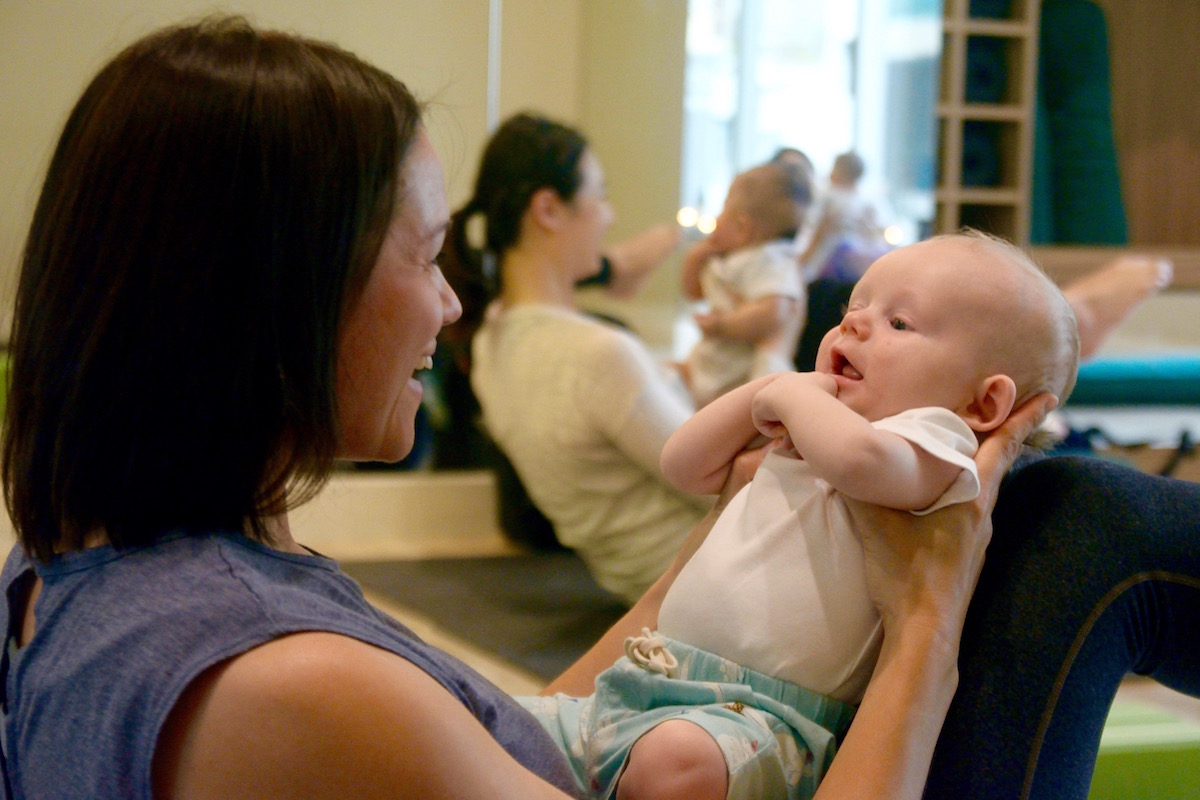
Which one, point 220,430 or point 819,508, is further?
point 819,508

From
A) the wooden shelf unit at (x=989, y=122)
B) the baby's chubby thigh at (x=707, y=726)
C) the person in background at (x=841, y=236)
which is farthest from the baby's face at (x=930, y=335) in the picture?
the wooden shelf unit at (x=989, y=122)

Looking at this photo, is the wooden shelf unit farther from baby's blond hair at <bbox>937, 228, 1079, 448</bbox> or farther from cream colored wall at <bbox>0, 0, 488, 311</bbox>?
baby's blond hair at <bbox>937, 228, 1079, 448</bbox>

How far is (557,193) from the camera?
2740 mm

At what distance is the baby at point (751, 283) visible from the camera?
8.55ft

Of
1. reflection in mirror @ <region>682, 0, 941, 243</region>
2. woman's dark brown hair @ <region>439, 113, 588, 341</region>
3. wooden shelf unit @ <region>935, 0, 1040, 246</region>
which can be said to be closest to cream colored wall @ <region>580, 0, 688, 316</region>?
reflection in mirror @ <region>682, 0, 941, 243</region>

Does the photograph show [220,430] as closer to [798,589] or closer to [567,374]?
[798,589]

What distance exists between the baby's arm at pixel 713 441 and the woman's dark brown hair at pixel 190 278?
1.40 feet

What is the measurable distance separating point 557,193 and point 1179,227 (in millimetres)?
4826

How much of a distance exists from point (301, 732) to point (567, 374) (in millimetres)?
1911

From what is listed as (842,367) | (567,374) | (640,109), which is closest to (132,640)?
(842,367)

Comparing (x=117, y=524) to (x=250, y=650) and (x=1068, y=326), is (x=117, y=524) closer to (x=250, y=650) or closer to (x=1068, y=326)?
(x=250, y=650)

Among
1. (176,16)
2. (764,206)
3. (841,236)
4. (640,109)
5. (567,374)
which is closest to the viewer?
(176,16)

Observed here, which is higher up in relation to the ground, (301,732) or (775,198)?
(775,198)

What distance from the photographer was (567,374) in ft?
8.33
